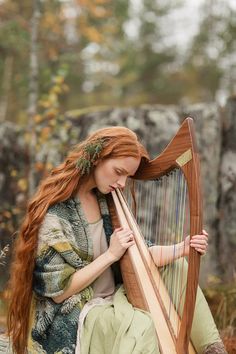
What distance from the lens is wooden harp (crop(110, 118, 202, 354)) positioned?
2.42 meters

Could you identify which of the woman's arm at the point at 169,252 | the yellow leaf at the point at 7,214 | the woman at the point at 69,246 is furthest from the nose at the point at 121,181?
the yellow leaf at the point at 7,214

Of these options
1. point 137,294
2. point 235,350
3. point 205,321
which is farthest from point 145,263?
point 235,350

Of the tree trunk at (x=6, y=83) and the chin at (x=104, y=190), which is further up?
the tree trunk at (x=6, y=83)

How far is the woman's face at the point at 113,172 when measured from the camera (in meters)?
2.91

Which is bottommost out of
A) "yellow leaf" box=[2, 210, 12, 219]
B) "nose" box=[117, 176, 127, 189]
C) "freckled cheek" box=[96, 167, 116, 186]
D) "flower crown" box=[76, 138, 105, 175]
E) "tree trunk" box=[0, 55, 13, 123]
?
"nose" box=[117, 176, 127, 189]

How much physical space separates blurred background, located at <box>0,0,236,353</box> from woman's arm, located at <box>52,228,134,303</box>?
0.49m

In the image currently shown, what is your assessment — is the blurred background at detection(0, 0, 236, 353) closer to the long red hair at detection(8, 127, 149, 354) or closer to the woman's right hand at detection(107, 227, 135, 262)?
the long red hair at detection(8, 127, 149, 354)

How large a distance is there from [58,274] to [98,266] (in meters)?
0.17

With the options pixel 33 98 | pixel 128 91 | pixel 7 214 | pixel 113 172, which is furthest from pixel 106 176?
pixel 128 91

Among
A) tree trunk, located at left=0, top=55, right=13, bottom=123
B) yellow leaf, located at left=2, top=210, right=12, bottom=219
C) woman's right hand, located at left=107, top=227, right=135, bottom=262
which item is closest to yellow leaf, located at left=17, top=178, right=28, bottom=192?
yellow leaf, located at left=2, top=210, right=12, bottom=219

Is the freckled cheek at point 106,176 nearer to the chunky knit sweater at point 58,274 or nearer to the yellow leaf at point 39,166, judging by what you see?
the chunky knit sweater at point 58,274

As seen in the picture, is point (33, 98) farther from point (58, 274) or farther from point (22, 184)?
point (58, 274)

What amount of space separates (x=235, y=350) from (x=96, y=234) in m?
1.01

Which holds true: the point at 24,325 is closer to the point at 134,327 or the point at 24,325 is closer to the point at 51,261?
the point at 51,261
